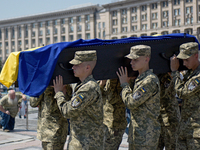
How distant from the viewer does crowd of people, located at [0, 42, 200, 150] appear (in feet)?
10.9

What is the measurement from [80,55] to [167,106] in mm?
2000

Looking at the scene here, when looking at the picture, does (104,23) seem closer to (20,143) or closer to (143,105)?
(20,143)

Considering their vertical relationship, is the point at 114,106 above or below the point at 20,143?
above

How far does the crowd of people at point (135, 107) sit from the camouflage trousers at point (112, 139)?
16 millimetres

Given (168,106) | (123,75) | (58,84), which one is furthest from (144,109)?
(168,106)

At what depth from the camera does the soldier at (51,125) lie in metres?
4.23

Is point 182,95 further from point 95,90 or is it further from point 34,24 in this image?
point 34,24

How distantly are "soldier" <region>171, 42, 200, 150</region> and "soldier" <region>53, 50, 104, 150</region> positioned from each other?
46.6 inches

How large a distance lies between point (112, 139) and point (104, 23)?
66.6 metres

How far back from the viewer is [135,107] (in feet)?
11.3

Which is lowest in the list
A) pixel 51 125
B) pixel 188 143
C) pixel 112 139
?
pixel 112 139

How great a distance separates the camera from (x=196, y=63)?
3.90 metres

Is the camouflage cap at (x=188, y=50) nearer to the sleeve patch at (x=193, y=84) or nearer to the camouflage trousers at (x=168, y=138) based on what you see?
the sleeve patch at (x=193, y=84)

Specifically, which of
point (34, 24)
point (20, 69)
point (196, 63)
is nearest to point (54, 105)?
point (20, 69)
